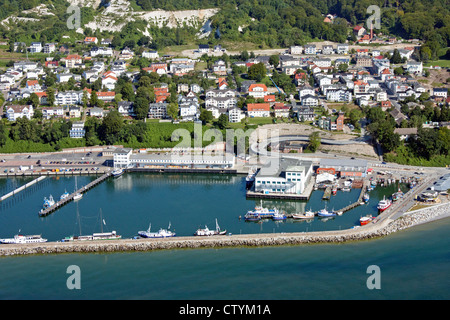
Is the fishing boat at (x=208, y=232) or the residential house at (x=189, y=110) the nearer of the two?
the fishing boat at (x=208, y=232)

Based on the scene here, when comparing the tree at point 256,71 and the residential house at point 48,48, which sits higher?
the residential house at point 48,48

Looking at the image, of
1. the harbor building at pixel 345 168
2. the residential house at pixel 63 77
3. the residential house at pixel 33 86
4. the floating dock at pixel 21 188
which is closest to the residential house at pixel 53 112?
the residential house at pixel 33 86

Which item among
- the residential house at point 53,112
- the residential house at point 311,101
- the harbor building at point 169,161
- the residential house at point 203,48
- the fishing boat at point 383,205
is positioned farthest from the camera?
the residential house at point 203,48

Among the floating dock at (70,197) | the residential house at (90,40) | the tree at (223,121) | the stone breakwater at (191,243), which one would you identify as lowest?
the stone breakwater at (191,243)

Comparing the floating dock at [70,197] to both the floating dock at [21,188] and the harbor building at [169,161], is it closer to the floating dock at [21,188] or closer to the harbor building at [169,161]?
the harbor building at [169,161]

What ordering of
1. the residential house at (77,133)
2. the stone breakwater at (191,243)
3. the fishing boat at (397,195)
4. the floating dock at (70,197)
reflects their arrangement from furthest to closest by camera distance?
the residential house at (77,133) → the fishing boat at (397,195) → the floating dock at (70,197) → the stone breakwater at (191,243)

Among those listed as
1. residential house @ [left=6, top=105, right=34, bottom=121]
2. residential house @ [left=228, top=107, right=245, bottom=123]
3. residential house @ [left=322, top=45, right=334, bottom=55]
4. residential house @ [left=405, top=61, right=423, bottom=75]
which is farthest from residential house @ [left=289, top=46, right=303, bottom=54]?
residential house @ [left=6, top=105, right=34, bottom=121]

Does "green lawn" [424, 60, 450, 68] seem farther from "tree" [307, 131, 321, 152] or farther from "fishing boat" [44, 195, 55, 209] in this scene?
"fishing boat" [44, 195, 55, 209]
